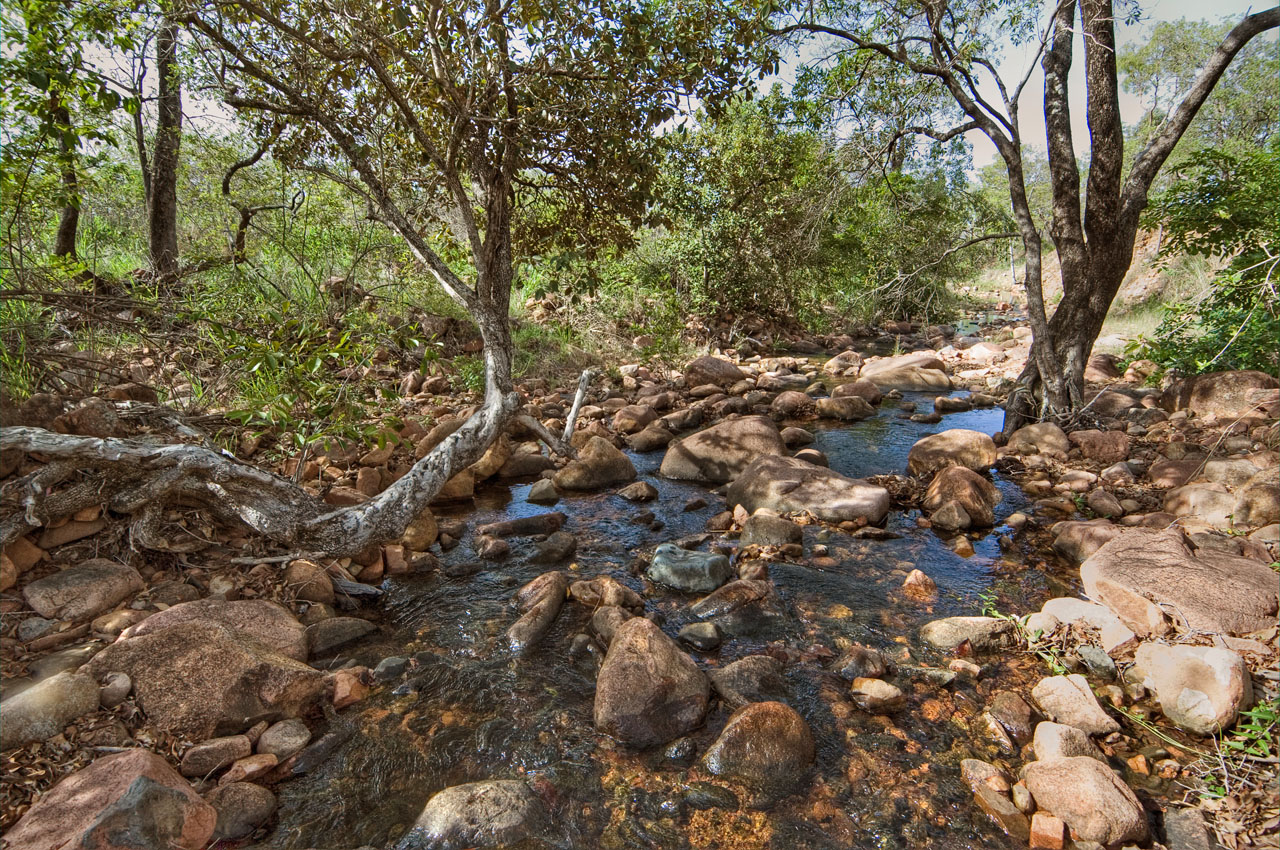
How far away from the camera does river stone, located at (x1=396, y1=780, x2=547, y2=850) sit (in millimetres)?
2473

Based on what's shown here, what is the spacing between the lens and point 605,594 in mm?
4301

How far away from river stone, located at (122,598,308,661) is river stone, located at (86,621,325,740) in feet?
0.34

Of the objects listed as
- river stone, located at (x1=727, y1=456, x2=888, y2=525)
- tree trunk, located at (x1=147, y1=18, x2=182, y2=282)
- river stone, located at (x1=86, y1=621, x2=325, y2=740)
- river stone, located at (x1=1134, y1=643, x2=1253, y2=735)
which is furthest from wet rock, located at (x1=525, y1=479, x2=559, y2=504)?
tree trunk, located at (x1=147, y1=18, x2=182, y2=282)

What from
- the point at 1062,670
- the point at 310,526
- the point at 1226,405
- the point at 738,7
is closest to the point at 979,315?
the point at 1226,405

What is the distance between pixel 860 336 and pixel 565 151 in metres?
13.8

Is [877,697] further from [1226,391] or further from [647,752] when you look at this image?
[1226,391]

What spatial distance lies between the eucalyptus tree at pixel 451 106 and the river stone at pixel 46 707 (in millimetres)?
1189

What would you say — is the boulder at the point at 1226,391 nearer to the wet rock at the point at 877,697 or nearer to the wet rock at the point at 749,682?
the wet rock at the point at 877,697

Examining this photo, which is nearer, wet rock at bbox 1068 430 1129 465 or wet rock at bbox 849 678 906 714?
wet rock at bbox 849 678 906 714

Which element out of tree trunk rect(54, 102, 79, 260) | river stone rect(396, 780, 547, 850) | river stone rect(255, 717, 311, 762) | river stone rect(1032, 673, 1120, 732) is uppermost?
tree trunk rect(54, 102, 79, 260)

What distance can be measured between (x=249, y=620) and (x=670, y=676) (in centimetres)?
235

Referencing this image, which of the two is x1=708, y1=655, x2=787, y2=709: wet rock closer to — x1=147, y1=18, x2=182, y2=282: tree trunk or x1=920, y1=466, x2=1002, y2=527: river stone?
x1=920, y1=466, x2=1002, y2=527: river stone

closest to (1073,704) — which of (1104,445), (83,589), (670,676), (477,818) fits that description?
(670,676)

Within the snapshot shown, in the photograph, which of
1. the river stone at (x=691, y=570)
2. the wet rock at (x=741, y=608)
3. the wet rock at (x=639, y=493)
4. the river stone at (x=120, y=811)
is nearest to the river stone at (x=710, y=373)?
the wet rock at (x=639, y=493)
